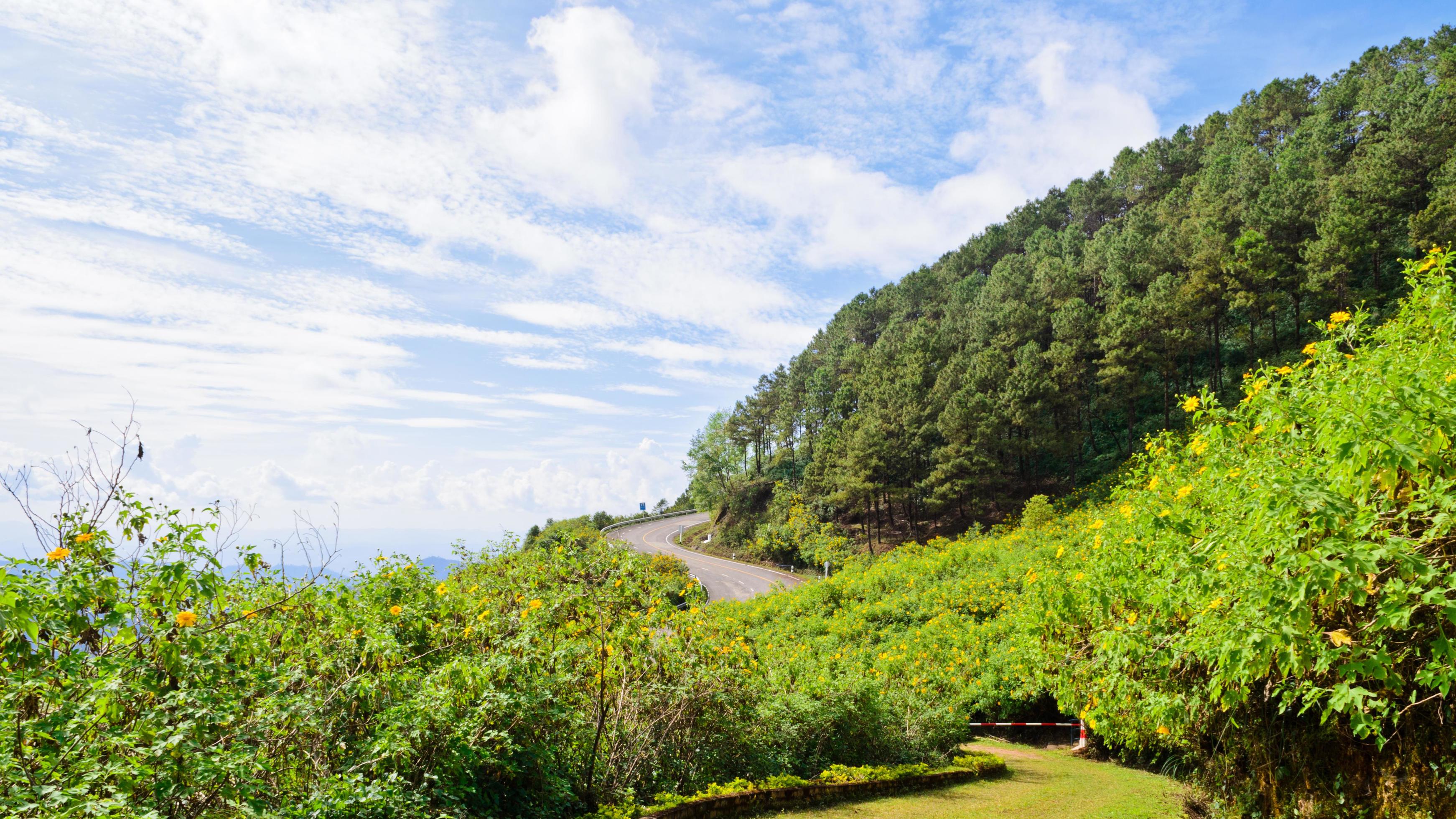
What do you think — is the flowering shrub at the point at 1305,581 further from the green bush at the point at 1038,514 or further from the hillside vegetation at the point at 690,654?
the green bush at the point at 1038,514

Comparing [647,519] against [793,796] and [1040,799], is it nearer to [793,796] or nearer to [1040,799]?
[1040,799]

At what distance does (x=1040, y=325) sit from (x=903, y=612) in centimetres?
2980

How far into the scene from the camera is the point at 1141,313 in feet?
118

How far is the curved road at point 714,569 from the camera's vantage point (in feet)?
117

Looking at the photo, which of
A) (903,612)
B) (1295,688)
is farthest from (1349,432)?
(903,612)

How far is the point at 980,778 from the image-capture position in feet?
32.2

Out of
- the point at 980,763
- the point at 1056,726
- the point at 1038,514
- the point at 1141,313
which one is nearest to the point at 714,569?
the point at 1038,514

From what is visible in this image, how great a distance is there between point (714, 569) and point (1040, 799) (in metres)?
34.8

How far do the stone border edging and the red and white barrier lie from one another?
125 inches

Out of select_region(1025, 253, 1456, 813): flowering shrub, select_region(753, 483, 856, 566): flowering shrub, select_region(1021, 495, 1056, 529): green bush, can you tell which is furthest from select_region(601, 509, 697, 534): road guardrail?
select_region(1025, 253, 1456, 813): flowering shrub

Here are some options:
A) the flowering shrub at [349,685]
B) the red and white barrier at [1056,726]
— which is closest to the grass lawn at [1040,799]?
the red and white barrier at [1056,726]

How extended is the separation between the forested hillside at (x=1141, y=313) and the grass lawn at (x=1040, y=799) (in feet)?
86.2

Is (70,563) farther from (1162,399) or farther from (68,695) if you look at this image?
(1162,399)

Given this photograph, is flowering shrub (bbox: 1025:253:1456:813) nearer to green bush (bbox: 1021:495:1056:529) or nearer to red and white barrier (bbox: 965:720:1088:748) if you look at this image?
red and white barrier (bbox: 965:720:1088:748)
